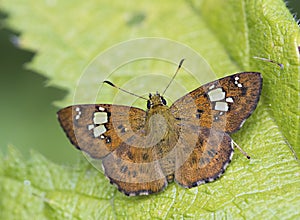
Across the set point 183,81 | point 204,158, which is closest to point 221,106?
point 204,158

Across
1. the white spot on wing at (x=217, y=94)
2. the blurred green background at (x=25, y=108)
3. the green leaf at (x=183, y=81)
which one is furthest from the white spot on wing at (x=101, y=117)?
the blurred green background at (x=25, y=108)

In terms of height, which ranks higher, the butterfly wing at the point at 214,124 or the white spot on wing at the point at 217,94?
the white spot on wing at the point at 217,94

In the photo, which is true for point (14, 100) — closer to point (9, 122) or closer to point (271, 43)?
point (9, 122)

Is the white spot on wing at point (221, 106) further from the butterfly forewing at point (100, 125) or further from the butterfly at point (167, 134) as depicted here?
the butterfly forewing at point (100, 125)

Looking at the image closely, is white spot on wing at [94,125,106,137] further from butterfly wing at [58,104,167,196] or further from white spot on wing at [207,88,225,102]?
white spot on wing at [207,88,225,102]

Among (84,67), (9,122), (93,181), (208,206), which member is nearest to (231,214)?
(208,206)

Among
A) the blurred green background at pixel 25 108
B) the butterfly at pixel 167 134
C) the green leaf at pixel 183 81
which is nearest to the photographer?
the green leaf at pixel 183 81
